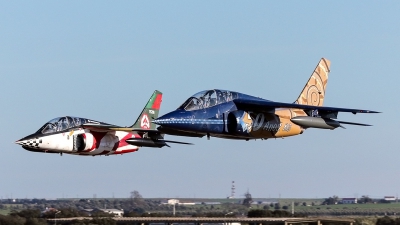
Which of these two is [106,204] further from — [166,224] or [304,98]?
[304,98]

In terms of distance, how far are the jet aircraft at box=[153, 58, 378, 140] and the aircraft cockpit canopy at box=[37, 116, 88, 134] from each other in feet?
51.8

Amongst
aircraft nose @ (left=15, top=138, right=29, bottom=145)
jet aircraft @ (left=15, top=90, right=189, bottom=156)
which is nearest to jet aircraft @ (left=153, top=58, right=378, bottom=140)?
jet aircraft @ (left=15, top=90, right=189, bottom=156)

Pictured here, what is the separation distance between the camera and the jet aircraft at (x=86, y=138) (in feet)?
192

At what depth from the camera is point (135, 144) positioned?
60.7m

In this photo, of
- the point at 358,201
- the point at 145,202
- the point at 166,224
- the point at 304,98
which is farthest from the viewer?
the point at 358,201

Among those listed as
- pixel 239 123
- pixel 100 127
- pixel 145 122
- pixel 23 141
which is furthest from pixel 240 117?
pixel 145 122

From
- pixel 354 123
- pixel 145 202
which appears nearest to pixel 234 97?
pixel 354 123

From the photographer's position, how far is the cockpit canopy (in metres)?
43.5

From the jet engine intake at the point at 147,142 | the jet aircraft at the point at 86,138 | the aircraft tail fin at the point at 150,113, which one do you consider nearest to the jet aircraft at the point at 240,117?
the jet aircraft at the point at 86,138

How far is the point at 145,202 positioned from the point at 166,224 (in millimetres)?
56070

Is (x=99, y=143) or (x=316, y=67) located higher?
(x=316, y=67)

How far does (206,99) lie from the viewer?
43906mm

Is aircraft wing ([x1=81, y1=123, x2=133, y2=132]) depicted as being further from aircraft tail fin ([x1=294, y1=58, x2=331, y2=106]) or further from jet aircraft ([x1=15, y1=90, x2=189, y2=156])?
aircraft tail fin ([x1=294, y1=58, x2=331, y2=106])

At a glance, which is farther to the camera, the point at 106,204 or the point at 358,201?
the point at 358,201
